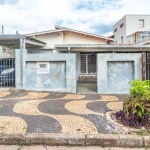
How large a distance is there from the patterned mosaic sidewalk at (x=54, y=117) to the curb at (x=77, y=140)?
0.97 feet

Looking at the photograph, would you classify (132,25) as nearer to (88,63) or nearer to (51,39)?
(88,63)

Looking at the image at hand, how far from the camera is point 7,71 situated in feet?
33.1

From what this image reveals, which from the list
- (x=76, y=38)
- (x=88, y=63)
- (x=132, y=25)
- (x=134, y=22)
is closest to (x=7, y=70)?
(x=88, y=63)

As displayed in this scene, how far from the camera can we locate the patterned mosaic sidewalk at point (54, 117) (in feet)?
13.9

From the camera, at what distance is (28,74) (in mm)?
9508

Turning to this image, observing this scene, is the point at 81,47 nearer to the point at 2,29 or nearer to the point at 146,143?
the point at 146,143

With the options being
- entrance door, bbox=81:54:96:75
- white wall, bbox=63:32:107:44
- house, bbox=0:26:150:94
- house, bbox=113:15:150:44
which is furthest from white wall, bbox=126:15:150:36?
house, bbox=0:26:150:94

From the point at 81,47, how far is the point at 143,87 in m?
8.51

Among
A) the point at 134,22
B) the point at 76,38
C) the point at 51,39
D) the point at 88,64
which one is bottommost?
the point at 88,64

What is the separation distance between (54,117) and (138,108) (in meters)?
2.50

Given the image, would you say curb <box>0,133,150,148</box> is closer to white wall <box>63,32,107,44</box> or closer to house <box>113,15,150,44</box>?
white wall <box>63,32,107,44</box>

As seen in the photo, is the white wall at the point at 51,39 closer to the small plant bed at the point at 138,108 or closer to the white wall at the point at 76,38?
the white wall at the point at 76,38

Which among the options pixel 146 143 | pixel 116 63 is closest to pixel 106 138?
pixel 146 143

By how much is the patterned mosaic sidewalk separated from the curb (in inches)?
11.7
